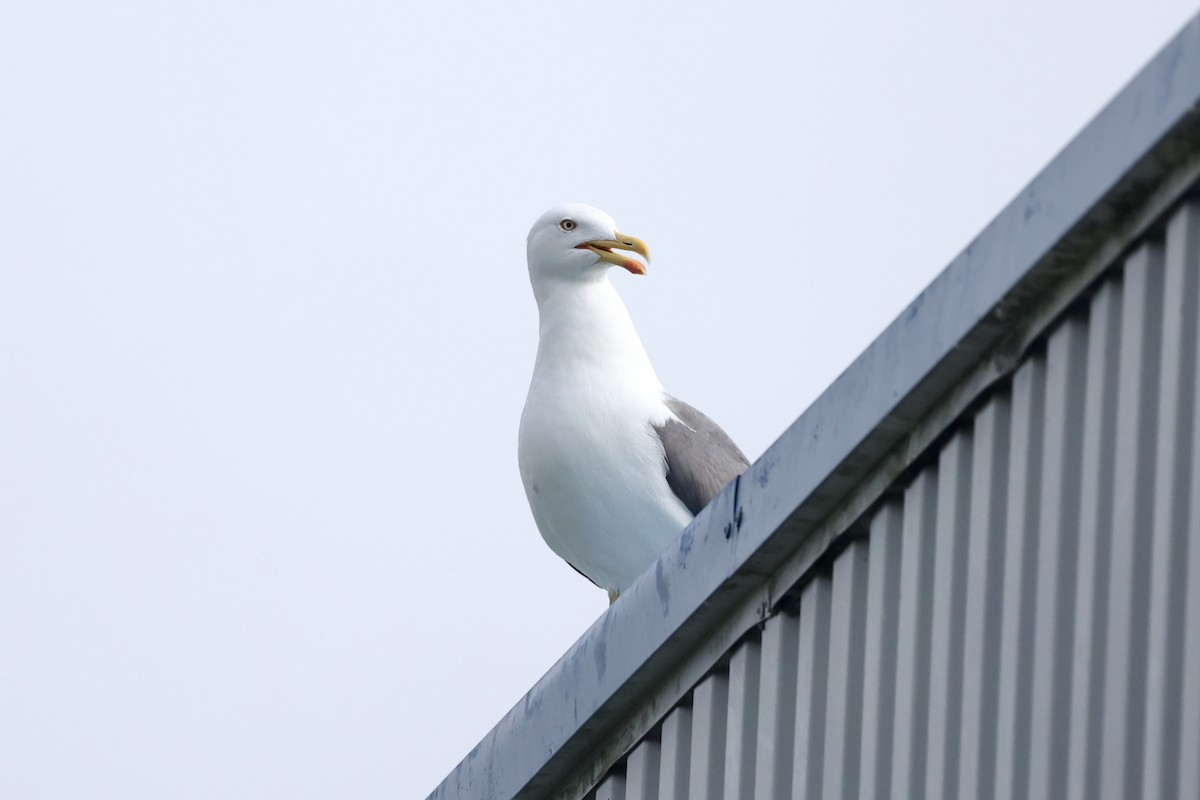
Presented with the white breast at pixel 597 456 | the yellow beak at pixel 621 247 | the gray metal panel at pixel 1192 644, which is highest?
the yellow beak at pixel 621 247

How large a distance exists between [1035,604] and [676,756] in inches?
37.7

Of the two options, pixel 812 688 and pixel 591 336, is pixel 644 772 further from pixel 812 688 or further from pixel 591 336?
pixel 591 336

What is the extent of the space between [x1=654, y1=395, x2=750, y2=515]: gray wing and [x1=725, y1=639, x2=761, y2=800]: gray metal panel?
3.19 metres

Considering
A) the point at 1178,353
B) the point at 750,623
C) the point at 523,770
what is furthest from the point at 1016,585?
the point at 523,770

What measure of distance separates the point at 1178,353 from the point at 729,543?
103 cm

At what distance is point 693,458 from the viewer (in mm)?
6785

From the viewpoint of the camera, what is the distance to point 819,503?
3201mm

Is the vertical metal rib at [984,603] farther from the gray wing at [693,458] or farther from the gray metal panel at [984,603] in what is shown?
the gray wing at [693,458]

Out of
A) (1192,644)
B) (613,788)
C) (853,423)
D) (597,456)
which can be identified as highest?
(597,456)

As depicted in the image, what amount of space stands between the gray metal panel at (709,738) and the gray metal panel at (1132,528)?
94cm

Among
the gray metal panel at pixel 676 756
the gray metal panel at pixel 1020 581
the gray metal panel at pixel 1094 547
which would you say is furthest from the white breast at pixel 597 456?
the gray metal panel at pixel 1094 547

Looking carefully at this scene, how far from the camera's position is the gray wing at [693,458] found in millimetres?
6742

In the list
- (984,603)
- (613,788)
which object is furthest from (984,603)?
(613,788)

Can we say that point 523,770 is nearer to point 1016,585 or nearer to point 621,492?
point 1016,585
